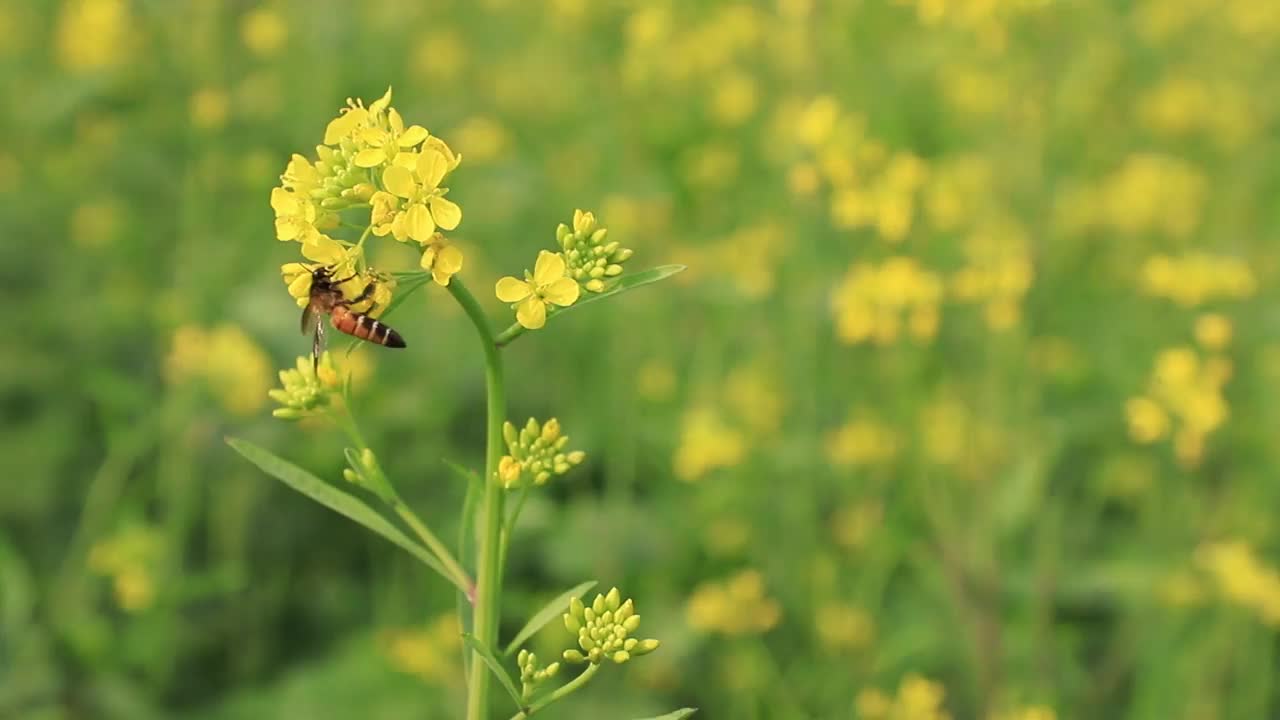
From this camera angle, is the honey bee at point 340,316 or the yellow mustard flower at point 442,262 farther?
the honey bee at point 340,316

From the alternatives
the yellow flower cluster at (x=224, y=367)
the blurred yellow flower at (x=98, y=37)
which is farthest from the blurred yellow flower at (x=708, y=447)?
the blurred yellow flower at (x=98, y=37)

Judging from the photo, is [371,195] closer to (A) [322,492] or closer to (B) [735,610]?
(A) [322,492]

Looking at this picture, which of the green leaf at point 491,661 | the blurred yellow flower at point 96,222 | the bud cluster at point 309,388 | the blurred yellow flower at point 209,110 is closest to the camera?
the green leaf at point 491,661

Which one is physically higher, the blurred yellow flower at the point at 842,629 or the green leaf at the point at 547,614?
the blurred yellow flower at the point at 842,629

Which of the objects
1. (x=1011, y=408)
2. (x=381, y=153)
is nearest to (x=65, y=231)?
(x=1011, y=408)

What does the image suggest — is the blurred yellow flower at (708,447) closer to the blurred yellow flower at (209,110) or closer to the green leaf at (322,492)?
the blurred yellow flower at (209,110)
